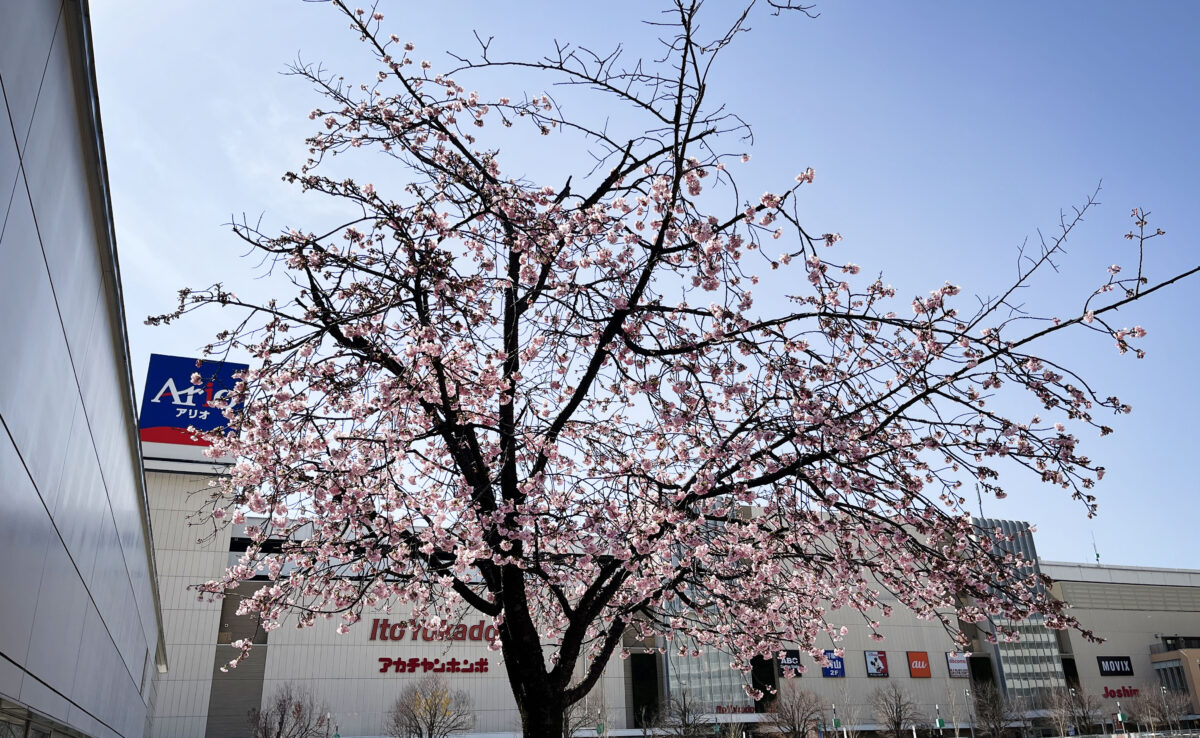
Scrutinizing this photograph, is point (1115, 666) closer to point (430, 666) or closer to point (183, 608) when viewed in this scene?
point (430, 666)

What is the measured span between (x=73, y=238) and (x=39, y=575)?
2.15m

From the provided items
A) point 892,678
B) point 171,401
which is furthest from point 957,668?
point 171,401

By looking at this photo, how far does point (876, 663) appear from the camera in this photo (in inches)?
2415

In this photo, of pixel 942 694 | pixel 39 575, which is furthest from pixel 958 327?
pixel 942 694

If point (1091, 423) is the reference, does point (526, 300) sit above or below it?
above

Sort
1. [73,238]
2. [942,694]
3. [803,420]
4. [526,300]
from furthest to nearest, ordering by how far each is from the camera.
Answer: [942,694], [526,300], [803,420], [73,238]

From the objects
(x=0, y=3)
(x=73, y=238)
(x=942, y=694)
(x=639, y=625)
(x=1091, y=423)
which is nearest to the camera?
(x=0, y=3)

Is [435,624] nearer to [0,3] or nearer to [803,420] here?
[803,420]

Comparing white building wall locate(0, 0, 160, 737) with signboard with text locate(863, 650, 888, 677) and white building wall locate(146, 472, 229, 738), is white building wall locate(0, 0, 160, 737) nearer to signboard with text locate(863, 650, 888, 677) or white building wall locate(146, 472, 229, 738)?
white building wall locate(146, 472, 229, 738)

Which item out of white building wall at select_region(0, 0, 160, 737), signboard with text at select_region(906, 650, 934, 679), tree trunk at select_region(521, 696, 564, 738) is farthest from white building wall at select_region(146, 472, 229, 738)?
signboard with text at select_region(906, 650, 934, 679)

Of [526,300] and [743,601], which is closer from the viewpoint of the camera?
[526,300]

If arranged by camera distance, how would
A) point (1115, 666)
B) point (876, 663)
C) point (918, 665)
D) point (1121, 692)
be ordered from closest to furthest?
1. point (876, 663)
2. point (918, 665)
3. point (1121, 692)
4. point (1115, 666)

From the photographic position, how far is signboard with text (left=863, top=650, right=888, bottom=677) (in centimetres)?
6106

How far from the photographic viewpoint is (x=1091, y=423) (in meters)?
6.98
